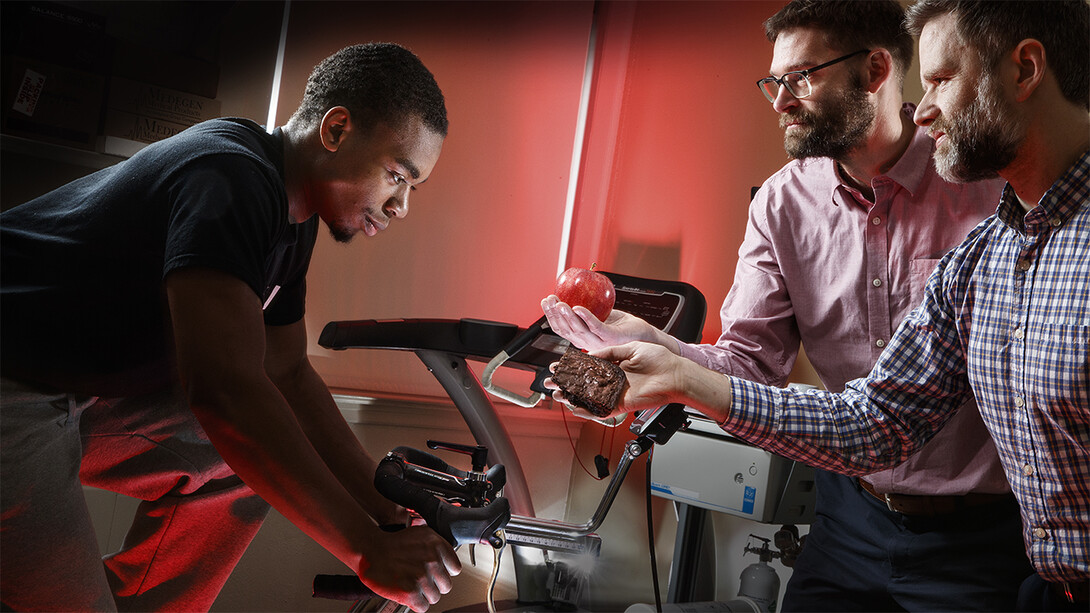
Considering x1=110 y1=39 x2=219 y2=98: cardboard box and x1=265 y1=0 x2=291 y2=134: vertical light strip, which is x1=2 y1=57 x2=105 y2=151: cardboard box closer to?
x1=110 y1=39 x2=219 y2=98: cardboard box

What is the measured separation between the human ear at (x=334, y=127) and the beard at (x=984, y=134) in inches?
37.6

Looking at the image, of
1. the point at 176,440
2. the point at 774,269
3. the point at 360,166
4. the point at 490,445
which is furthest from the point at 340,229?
the point at 774,269

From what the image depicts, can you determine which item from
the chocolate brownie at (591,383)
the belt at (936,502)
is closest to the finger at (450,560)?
the chocolate brownie at (591,383)

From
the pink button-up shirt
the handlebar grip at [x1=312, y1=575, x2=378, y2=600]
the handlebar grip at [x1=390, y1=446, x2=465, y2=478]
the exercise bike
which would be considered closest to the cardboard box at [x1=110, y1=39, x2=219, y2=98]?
the exercise bike

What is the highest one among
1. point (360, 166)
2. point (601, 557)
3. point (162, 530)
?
point (360, 166)

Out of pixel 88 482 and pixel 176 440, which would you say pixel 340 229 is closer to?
pixel 176 440

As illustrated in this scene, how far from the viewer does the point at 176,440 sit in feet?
4.39

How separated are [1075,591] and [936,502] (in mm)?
294

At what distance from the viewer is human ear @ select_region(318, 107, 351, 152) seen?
1303mm

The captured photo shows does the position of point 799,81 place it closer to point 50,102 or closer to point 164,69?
point 164,69

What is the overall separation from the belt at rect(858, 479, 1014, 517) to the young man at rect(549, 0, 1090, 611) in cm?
19

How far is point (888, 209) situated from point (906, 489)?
53 centimetres

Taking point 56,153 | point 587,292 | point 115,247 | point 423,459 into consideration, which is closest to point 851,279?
point 587,292

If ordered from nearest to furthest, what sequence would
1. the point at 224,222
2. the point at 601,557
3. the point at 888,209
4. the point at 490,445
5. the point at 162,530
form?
1. the point at 224,222
2. the point at 162,530
3. the point at 888,209
4. the point at 490,445
5. the point at 601,557
